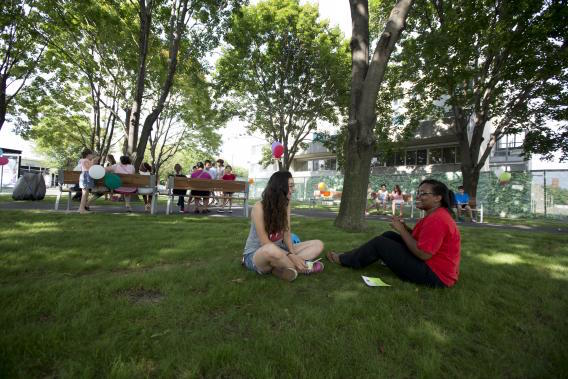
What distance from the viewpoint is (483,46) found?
39.1 ft

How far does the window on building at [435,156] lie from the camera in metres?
21.6

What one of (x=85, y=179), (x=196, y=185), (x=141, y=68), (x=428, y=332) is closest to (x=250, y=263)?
(x=428, y=332)

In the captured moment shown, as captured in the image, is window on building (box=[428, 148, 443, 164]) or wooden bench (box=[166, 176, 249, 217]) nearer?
wooden bench (box=[166, 176, 249, 217])

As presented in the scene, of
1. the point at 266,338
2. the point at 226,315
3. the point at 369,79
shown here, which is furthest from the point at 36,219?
the point at 369,79

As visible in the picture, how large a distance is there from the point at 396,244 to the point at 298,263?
3.72 feet

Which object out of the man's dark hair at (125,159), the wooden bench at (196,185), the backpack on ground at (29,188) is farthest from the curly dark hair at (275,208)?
the backpack on ground at (29,188)

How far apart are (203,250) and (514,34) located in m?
12.2

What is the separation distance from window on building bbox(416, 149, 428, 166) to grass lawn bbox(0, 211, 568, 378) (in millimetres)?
19982

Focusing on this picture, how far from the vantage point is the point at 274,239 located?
3475 millimetres

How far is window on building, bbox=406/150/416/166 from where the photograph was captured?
76.1ft

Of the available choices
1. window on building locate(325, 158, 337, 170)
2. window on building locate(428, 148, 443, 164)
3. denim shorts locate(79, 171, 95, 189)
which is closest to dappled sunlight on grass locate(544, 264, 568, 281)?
denim shorts locate(79, 171, 95, 189)

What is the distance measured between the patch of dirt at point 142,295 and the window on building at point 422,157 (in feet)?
75.8

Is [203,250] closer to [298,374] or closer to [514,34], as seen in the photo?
[298,374]

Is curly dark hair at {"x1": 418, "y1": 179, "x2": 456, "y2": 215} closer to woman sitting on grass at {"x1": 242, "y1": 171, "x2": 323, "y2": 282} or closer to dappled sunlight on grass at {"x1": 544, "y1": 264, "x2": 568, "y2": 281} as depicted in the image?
woman sitting on grass at {"x1": 242, "y1": 171, "x2": 323, "y2": 282}
